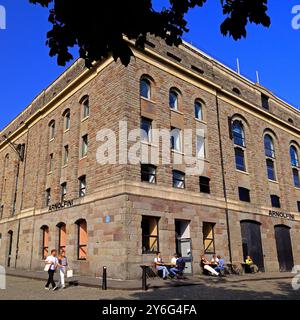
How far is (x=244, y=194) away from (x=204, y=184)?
478 cm

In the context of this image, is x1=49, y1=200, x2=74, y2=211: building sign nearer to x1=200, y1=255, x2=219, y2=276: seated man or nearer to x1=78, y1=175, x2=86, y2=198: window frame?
x1=78, y1=175, x2=86, y2=198: window frame

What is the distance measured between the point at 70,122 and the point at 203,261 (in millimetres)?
14085

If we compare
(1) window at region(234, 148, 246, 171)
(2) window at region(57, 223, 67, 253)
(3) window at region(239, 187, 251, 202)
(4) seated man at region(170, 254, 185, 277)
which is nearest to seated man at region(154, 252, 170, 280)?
(4) seated man at region(170, 254, 185, 277)

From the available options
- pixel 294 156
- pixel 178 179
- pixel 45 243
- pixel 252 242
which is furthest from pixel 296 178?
pixel 45 243

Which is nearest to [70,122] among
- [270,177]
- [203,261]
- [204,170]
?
[204,170]

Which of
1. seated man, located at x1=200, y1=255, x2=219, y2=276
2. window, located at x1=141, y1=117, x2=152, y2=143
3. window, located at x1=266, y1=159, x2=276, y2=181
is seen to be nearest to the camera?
seated man, located at x1=200, y1=255, x2=219, y2=276

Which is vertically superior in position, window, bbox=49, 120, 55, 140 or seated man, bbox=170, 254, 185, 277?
window, bbox=49, 120, 55, 140

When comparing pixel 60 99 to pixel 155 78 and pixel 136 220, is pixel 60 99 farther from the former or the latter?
pixel 136 220

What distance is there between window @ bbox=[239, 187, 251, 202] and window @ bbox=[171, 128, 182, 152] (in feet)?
22.6

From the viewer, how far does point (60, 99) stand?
27.6 m

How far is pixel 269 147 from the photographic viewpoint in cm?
3081

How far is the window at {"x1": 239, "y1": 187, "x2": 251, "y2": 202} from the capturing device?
25922mm

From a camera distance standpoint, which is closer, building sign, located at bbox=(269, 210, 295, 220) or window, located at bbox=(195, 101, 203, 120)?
window, located at bbox=(195, 101, 203, 120)

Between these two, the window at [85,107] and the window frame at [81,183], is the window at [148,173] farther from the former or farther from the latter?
the window at [85,107]
